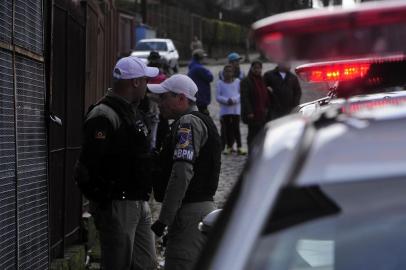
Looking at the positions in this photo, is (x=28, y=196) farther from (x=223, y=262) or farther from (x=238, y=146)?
(x=238, y=146)

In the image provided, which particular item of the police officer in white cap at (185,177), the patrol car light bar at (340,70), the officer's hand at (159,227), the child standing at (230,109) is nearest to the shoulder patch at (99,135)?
the police officer in white cap at (185,177)

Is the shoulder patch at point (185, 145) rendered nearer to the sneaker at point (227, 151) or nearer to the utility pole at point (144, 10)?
the sneaker at point (227, 151)

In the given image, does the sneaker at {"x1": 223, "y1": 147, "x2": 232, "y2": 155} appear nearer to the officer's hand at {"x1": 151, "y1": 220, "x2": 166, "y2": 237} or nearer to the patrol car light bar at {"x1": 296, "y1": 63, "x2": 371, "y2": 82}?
the officer's hand at {"x1": 151, "y1": 220, "x2": 166, "y2": 237}

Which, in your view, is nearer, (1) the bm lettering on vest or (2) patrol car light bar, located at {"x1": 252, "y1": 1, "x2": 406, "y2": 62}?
(2) patrol car light bar, located at {"x1": 252, "y1": 1, "x2": 406, "y2": 62}

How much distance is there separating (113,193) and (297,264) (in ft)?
12.6

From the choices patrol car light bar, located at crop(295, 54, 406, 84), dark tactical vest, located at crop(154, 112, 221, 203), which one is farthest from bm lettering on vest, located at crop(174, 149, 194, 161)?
patrol car light bar, located at crop(295, 54, 406, 84)

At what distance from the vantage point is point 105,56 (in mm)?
12125

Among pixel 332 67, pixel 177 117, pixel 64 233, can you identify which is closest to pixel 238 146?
pixel 64 233

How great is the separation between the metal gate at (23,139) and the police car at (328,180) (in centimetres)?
333

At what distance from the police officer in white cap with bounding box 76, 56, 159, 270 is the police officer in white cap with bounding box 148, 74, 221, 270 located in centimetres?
17

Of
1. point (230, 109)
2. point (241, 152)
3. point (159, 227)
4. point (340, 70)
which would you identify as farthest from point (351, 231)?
point (230, 109)

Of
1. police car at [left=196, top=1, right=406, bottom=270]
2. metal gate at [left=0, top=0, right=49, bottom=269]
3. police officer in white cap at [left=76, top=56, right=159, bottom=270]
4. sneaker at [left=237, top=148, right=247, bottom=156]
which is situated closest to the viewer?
police car at [left=196, top=1, right=406, bottom=270]

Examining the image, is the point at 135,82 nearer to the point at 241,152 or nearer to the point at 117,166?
the point at 117,166

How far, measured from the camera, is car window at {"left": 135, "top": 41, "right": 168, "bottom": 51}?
37.6m
